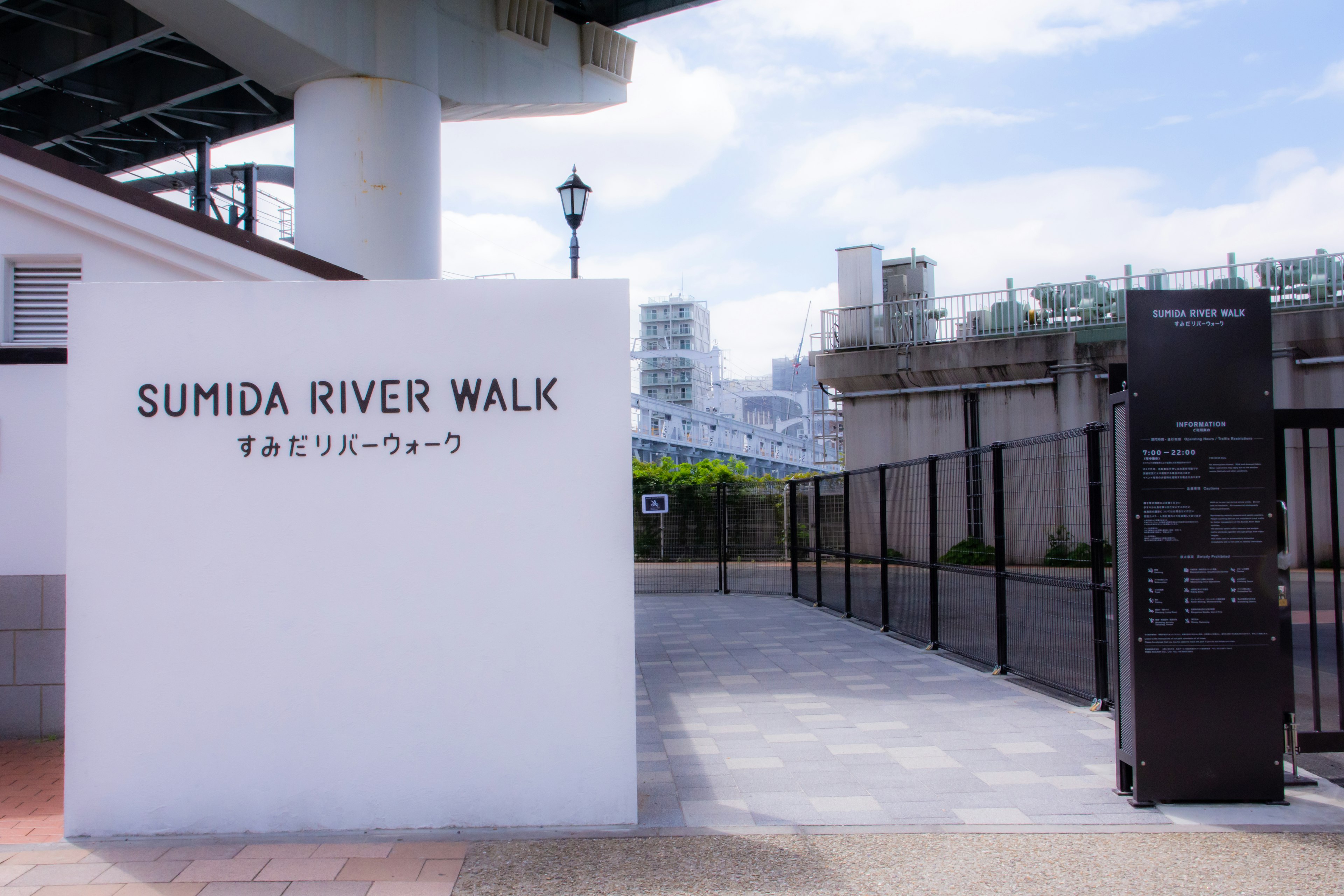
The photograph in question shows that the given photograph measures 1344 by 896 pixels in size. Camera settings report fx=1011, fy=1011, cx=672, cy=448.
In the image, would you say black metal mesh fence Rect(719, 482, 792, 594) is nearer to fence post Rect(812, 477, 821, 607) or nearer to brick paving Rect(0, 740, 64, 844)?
fence post Rect(812, 477, 821, 607)

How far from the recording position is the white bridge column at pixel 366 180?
14719 millimetres

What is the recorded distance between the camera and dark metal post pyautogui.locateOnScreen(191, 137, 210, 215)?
18.3 meters

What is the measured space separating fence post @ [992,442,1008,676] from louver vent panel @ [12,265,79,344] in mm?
7716

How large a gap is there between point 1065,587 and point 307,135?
499 inches

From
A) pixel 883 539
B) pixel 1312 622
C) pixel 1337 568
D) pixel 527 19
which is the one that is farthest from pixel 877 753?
pixel 527 19

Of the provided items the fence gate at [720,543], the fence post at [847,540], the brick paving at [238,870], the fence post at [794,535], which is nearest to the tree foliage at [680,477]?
the fence gate at [720,543]

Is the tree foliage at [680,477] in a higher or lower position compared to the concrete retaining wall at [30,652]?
higher

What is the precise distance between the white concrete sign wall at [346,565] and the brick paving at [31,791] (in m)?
0.40

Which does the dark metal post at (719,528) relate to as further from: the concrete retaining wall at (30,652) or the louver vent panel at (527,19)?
the concrete retaining wall at (30,652)

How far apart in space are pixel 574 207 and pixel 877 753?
9718 millimetres

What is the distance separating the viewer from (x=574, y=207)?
14273 mm

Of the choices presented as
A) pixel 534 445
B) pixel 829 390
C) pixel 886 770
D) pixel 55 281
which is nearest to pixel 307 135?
pixel 55 281

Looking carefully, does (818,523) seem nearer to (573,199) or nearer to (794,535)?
(794,535)

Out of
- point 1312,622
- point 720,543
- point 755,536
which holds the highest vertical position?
point 1312,622
